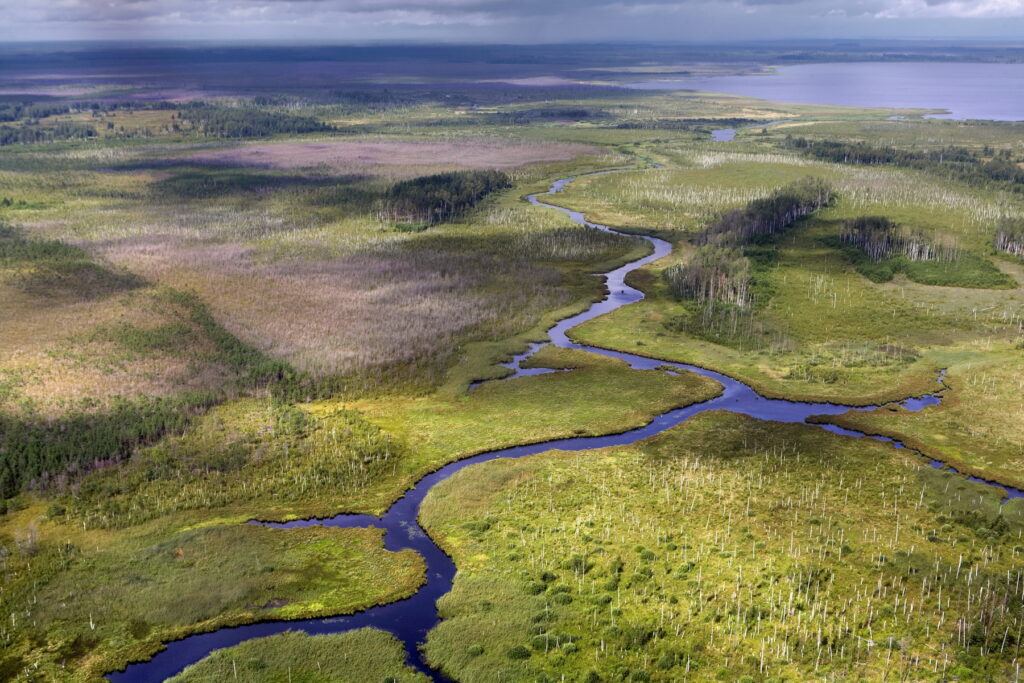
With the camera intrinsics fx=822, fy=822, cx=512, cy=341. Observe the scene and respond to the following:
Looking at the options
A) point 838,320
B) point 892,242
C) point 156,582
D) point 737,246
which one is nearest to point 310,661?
point 156,582

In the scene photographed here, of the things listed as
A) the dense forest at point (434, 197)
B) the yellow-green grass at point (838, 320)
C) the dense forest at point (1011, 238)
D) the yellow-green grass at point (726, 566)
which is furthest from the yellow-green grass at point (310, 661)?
the dense forest at point (434, 197)

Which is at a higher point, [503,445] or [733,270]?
[733,270]

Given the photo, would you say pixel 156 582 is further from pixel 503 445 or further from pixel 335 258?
pixel 335 258

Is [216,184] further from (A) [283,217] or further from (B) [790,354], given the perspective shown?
(B) [790,354]

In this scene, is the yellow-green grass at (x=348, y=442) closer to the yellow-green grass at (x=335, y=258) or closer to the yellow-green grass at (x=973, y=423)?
the yellow-green grass at (x=335, y=258)

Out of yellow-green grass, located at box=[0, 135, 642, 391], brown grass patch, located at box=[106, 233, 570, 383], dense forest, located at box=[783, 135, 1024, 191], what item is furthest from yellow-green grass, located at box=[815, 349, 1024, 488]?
dense forest, located at box=[783, 135, 1024, 191]

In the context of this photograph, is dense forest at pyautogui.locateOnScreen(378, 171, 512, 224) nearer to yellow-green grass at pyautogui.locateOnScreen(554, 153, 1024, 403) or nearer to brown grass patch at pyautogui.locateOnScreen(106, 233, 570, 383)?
brown grass patch at pyautogui.locateOnScreen(106, 233, 570, 383)

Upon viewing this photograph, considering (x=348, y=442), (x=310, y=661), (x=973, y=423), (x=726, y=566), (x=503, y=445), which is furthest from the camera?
(x=973, y=423)
